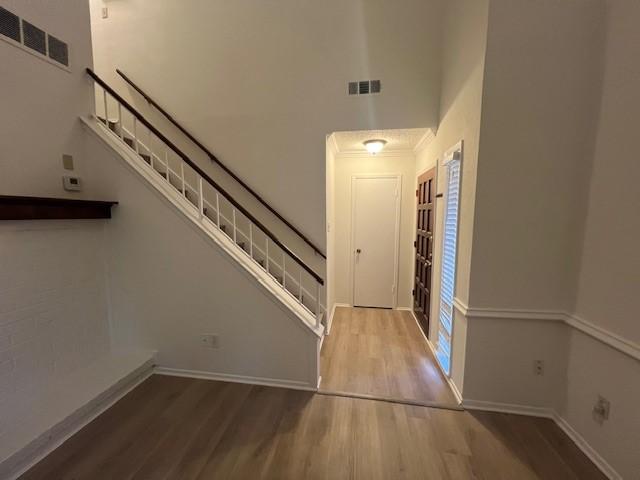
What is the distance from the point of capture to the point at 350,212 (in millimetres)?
4156

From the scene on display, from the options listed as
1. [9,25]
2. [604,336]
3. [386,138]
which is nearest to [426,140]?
[386,138]

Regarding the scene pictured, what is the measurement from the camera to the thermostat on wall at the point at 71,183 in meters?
2.20

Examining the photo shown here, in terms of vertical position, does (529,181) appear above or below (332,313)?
above

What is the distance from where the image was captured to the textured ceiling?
3060 millimetres

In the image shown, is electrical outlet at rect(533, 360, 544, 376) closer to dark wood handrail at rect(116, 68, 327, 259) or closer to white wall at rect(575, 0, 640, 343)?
white wall at rect(575, 0, 640, 343)

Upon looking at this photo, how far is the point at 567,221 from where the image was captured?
1.85 m

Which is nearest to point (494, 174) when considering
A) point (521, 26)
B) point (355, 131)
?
point (521, 26)

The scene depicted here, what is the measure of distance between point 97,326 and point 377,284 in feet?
11.3

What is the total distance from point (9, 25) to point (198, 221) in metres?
1.75

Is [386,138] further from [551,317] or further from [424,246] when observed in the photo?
[551,317]

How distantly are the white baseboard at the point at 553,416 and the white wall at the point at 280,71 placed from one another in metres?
2.12

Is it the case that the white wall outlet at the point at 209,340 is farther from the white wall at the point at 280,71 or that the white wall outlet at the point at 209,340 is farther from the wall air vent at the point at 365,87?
the wall air vent at the point at 365,87

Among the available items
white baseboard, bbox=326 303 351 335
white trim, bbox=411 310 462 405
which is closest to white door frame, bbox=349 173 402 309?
white baseboard, bbox=326 303 351 335

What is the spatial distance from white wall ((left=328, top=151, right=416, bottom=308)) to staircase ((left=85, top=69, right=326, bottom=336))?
104 centimetres
